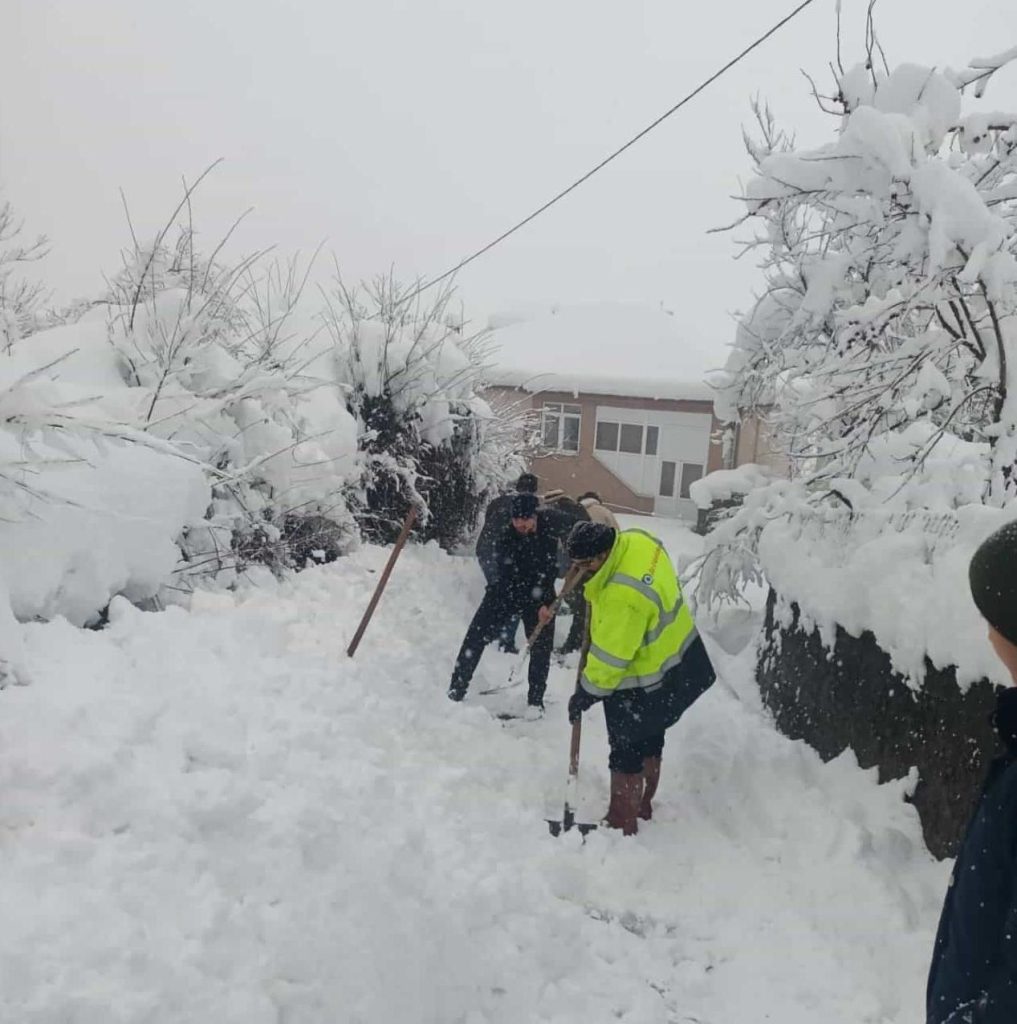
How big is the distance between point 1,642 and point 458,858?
6.72ft

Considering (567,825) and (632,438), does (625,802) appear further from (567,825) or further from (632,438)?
(632,438)

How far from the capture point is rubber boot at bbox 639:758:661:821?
4309mm

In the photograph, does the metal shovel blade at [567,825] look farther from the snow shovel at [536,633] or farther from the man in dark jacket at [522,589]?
the man in dark jacket at [522,589]

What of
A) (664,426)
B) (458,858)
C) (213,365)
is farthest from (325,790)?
(664,426)

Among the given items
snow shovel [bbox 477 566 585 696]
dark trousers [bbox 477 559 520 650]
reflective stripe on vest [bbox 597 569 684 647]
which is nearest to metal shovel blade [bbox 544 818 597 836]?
reflective stripe on vest [bbox 597 569 684 647]

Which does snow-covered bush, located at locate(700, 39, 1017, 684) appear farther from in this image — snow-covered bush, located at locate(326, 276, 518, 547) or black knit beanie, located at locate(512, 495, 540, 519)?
snow-covered bush, located at locate(326, 276, 518, 547)

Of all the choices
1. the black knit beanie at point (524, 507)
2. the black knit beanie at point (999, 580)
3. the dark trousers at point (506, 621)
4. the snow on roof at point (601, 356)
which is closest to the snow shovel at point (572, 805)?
the black knit beanie at point (524, 507)

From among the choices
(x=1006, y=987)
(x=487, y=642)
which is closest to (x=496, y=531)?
(x=487, y=642)

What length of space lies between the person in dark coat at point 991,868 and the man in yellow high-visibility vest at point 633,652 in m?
2.32

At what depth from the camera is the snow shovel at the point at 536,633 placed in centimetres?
464

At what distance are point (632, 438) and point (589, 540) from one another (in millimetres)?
17527

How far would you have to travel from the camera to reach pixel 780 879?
372cm

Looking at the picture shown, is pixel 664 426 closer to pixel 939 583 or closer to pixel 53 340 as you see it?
pixel 53 340

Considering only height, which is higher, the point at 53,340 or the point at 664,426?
the point at 53,340
